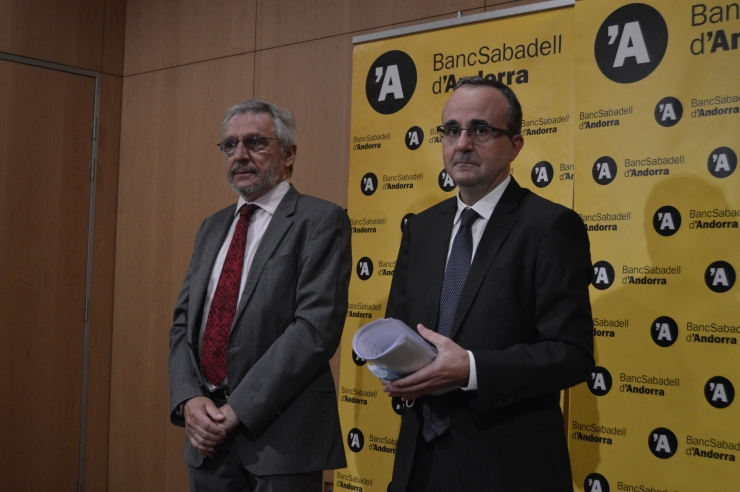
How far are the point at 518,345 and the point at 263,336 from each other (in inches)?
36.4

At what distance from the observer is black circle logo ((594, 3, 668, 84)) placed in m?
2.54

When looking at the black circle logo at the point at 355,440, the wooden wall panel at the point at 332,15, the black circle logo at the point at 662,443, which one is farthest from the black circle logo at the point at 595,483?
the wooden wall panel at the point at 332,15

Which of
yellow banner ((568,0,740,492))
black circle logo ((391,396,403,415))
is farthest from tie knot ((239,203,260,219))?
yellow banner ((568,0,740,492))

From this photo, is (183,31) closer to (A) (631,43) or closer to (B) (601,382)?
(A) (631,43)

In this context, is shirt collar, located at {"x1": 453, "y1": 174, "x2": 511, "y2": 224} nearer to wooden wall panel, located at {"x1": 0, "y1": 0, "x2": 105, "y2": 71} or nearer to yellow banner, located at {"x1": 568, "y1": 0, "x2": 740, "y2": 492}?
yellow banner, located at {"x1": 568, "y1": 0, "x2": 740, "y2": 492}

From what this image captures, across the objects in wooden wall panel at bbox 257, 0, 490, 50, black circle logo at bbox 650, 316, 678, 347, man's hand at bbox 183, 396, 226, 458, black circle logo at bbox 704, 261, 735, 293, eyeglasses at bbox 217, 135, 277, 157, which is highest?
wooden wall panel at bbox 257, 0, 490, 50

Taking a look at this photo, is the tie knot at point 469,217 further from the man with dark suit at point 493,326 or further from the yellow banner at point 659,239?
the yellow banner at point 659,239

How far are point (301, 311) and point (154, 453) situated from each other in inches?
109

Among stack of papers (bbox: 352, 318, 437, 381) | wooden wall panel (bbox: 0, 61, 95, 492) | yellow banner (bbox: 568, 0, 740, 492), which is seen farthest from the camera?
wooden wall panel (bbox: 0, 61, 95, 492)

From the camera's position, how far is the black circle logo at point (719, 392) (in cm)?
234

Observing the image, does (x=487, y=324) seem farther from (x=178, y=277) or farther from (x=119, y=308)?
(x=119, y=308)

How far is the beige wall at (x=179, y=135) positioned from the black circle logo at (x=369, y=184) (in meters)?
0.37

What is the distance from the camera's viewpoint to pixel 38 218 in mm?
4449

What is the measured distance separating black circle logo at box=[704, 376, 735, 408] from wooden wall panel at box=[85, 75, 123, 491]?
3.85 m
